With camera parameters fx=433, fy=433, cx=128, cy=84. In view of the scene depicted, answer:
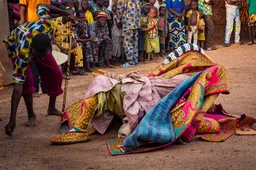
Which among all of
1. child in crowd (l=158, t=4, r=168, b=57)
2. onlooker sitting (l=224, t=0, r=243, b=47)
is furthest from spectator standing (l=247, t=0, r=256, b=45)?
child in crowd (l=158, t=4, r=168, b=57)

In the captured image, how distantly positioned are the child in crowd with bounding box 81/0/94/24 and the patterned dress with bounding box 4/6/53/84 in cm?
514

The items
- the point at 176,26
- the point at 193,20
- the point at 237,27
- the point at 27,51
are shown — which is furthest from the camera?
the point at 237,27

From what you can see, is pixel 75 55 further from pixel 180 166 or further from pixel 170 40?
pixel 180 166

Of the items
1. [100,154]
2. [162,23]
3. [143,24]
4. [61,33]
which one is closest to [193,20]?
[162,23]

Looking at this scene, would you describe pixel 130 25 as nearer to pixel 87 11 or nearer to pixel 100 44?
pixel 100 44

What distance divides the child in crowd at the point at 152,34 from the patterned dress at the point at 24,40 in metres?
6.59

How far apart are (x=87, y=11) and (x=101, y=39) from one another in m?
0.75

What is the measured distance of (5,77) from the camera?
343 inches

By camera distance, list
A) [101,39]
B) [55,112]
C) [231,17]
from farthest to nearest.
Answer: [231,17]
[101,39]
[55,112]

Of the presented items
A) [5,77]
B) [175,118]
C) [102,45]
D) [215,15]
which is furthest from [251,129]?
[215,15]

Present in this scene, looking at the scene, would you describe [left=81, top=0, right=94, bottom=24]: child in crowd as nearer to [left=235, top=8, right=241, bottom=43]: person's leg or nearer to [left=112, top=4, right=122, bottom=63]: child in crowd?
[left=112, top=4, right=122, bottom=63]: child in crowd

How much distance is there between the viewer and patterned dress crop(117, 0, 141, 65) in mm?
10969

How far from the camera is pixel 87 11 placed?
1041 cm

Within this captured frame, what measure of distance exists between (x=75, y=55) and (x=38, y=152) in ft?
18.2
